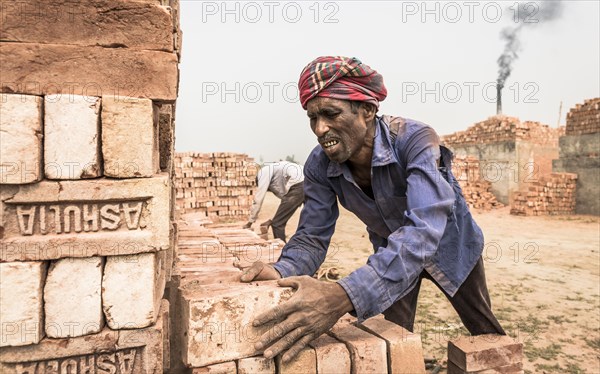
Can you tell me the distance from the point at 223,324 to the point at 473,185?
1789cm

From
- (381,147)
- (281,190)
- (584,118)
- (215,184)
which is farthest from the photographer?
(584,118)

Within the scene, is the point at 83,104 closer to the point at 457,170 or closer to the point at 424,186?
the point at 424,186

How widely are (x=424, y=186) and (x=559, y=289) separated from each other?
15.3ft

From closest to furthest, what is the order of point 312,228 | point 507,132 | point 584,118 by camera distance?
point 312,228 < point 584,118 < point 507,132

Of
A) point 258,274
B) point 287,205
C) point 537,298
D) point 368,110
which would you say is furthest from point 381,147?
point 287,205

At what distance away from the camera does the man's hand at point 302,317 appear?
1.68 m

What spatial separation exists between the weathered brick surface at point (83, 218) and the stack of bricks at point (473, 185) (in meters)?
17.0

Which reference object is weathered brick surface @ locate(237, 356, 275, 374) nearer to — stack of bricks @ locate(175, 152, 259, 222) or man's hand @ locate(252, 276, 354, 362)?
man's hand @ locate(252, 276, 354, 362)

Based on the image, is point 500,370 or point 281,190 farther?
point 281,190

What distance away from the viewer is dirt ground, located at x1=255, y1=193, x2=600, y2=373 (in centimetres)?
364

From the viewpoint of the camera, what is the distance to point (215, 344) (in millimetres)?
1788

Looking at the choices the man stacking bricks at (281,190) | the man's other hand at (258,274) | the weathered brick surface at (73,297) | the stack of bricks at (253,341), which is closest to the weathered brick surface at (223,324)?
the stack of bricks at (253,341)

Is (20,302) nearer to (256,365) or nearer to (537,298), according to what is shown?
(256,365)

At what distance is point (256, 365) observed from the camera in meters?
1.82
